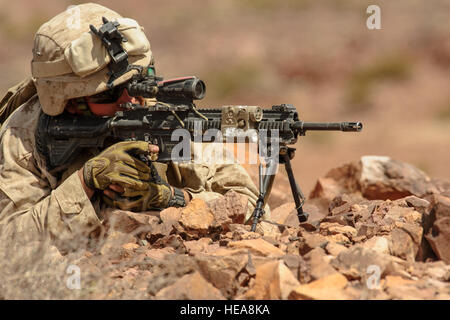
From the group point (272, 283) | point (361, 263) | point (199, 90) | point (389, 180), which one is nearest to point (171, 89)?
point (199, 90)

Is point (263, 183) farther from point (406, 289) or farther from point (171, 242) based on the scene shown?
point (406, 289)

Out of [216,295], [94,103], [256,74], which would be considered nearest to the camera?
[216,295]

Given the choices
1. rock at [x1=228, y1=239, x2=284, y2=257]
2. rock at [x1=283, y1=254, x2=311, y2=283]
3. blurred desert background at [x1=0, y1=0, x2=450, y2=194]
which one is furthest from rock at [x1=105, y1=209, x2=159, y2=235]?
blurred desert background at [x1=0, y1=0, x2=450, y2=194]

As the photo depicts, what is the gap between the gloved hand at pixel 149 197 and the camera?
14.3ft

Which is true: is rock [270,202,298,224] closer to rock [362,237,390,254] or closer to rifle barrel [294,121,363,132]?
rifle barrel [294,121,363,132]

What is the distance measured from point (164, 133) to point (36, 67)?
1.03 m

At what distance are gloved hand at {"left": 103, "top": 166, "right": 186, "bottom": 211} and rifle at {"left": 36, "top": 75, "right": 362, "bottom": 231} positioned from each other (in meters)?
0.22

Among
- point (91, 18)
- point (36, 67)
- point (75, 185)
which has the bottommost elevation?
point (75, 185)

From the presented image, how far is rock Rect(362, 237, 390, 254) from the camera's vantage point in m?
3.69

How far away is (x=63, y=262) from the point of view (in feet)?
11.9

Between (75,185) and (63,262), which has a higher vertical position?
(75,185)

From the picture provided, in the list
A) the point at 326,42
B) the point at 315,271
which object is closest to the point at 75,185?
the point at 315,271

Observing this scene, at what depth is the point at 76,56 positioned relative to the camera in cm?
426

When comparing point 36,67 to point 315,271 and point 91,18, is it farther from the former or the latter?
point 315,271
